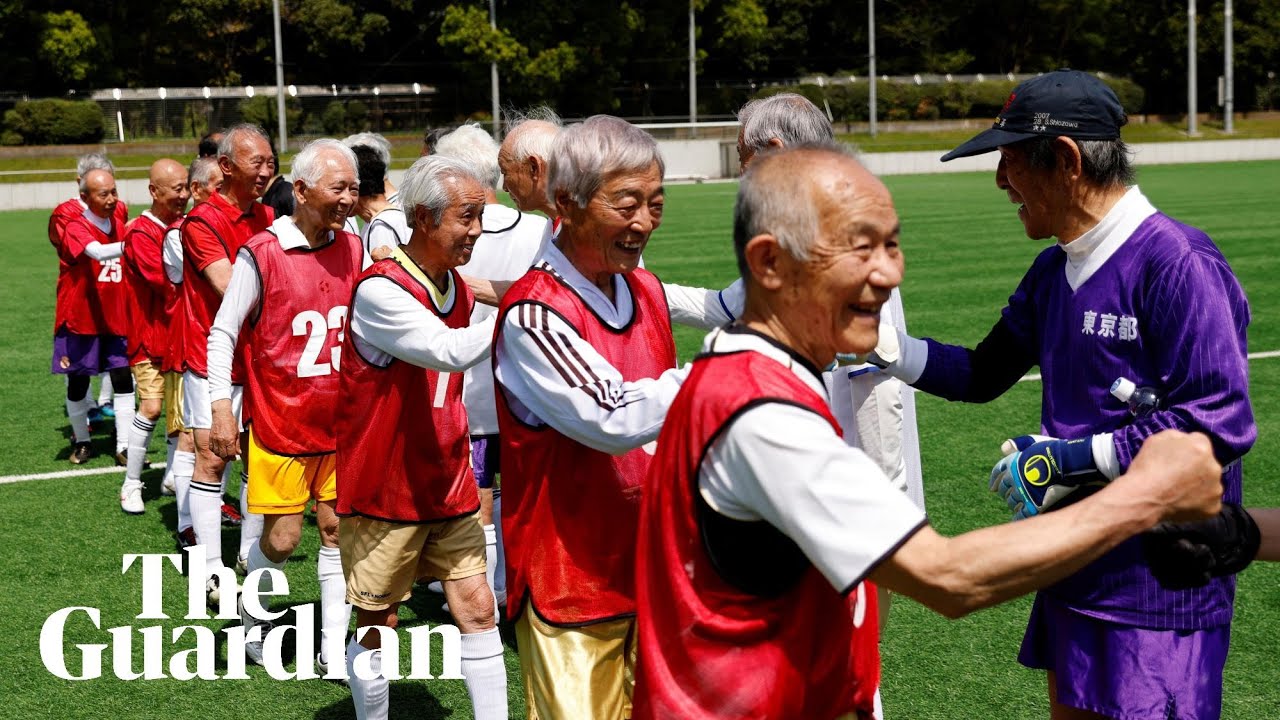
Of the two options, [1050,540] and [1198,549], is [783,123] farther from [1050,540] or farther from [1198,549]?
[1050,540]

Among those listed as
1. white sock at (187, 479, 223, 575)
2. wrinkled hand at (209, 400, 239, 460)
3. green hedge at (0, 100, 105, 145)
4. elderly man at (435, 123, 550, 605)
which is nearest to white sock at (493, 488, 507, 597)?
elderly man at (435, 123, 550, 605)

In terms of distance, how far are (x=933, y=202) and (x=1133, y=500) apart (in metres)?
30.4

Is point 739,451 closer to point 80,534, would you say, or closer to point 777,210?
point 777,210

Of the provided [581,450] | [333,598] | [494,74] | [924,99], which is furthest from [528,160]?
[924,99]

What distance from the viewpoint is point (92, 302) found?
11406 mm

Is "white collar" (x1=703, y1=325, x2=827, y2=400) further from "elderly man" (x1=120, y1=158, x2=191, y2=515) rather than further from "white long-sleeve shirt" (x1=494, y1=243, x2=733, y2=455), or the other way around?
"elderly man" (x1=120, y1=158, x2=191, y2=515)

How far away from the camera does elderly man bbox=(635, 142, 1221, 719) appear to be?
2232 mm

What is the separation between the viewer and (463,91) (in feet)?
200

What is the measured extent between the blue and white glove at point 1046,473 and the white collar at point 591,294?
109 cm

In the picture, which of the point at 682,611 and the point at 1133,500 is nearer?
the point at 1133,500

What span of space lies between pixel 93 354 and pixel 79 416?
0.70m

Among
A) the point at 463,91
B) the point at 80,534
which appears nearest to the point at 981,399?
the point at 80,534

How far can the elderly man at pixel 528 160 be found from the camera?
6.02 meters

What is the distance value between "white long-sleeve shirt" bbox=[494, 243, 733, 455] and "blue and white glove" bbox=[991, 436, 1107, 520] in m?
0.88
